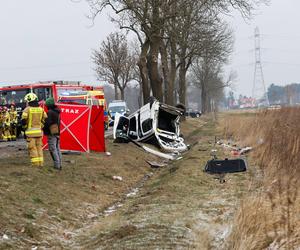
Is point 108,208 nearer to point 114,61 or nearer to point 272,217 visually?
point 272,217

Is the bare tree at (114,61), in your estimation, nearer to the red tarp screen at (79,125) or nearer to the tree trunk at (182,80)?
the tree trunk at (182,80)

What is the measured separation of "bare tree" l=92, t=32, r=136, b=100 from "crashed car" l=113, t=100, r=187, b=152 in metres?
21.7

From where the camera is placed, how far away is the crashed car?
1994 cm

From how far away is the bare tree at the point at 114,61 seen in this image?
43.1 meters

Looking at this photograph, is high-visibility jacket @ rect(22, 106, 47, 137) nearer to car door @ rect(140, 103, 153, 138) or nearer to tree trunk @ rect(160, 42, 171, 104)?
car door @ rect(140, 103, 153, 138)

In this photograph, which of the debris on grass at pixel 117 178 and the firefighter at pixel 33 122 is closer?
the firefighter at pixel 33 122

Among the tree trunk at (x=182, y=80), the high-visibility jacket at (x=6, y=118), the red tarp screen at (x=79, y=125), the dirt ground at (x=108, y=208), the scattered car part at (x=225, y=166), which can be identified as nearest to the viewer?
the dirt ground at (x=108, y=208)

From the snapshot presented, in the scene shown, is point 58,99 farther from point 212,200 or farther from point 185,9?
point 212,200

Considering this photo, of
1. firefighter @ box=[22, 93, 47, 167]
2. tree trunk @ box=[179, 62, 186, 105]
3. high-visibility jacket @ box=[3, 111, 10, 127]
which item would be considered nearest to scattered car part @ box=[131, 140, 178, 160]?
high-visibility jacket @ box=[3, 111, 10, 127]

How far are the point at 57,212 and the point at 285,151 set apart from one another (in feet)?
13.4

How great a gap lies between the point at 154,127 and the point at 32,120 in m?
8.86

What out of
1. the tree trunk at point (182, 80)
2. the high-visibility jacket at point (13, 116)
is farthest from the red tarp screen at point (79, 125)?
the tree trunk at point (182, 80)

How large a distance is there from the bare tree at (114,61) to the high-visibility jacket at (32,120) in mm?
31161

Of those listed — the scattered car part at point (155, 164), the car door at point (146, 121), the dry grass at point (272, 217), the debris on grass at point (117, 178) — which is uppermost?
the car door at point (146, 121)
